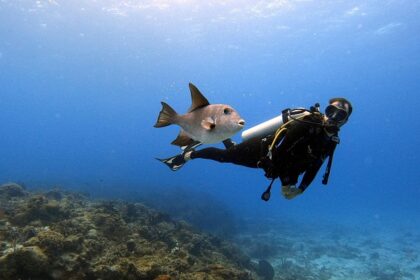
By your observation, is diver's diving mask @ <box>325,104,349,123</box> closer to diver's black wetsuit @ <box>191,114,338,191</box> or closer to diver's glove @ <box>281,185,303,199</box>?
diver's black wetsuit @ <box>191,114,338,191</box>

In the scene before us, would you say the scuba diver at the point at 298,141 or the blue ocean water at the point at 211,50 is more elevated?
the blue ocean water at the point at 211,50

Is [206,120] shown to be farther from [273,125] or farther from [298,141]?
[273,125]

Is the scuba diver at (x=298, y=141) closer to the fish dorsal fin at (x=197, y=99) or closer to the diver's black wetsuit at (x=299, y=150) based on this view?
the diver's black wetsuit at (x=299, y=150)

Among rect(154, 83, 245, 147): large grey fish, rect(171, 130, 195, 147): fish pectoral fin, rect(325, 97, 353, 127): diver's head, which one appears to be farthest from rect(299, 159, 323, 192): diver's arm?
rect(154, 83, 245, 147): large grey fish

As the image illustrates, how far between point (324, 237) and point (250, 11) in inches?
986

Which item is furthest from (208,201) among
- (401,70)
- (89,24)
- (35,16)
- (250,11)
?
(401,70)

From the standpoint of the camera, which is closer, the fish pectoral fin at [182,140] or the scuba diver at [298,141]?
the fish pectoral fin at [182,140]

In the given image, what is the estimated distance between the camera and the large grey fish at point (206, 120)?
2592 mm

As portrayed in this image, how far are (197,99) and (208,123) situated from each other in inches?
18.6

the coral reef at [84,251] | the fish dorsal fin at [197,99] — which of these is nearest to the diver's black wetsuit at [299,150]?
the fish dorsal fin at [197,99]

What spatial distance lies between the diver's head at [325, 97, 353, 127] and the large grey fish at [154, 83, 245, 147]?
8.18ft

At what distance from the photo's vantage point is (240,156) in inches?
231

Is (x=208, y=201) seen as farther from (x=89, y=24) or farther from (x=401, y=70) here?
(x=401, y=70)

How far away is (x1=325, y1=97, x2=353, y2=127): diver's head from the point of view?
464 centimetres
